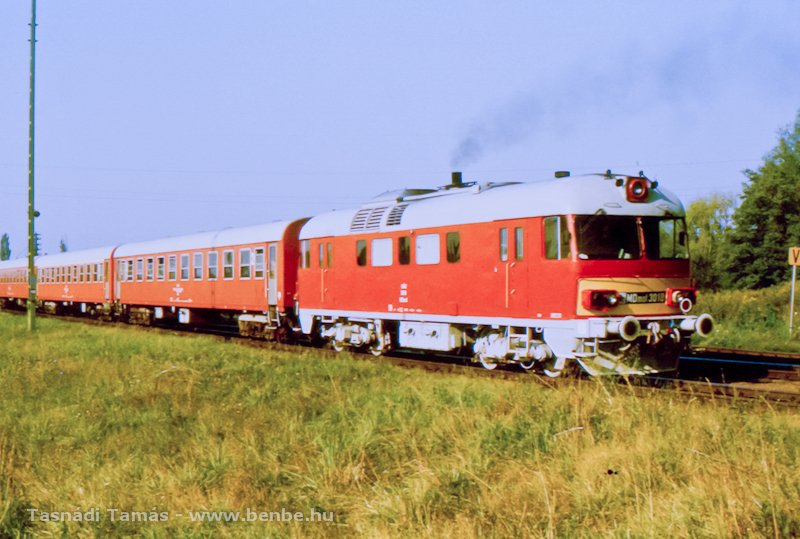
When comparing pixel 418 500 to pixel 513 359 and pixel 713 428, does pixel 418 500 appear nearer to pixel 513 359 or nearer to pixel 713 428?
pixel 713 428

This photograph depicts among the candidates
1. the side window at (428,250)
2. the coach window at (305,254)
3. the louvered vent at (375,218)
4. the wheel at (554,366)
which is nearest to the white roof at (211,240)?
the coach window at (305,254)

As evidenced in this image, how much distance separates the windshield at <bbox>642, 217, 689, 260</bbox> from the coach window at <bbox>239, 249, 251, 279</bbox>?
11.9m

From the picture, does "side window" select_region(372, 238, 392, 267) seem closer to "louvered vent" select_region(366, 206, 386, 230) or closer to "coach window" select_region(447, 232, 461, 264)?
"louvered vent" select_region(366, 206, 386, 230)

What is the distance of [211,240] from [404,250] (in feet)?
34.1

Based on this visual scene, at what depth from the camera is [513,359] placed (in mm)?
11891

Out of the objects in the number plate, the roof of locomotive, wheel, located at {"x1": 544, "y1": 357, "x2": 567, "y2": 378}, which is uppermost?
the roof of locomotive

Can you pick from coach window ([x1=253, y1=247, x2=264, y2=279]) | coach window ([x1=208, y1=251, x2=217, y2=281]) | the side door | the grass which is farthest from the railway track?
coach window ([x1=208, y1=251, x2=217, y2=281])

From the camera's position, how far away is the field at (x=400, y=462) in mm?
5145

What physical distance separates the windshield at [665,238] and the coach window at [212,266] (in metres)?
14.2

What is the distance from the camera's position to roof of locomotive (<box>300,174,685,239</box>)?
10758 mm

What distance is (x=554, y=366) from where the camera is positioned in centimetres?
1114

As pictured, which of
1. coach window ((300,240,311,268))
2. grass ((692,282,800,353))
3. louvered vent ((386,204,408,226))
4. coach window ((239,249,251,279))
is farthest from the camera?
coach window ((239,249,251,279))

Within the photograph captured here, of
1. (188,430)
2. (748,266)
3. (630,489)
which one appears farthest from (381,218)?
(748,266)

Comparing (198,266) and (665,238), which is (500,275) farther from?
(198,266)
